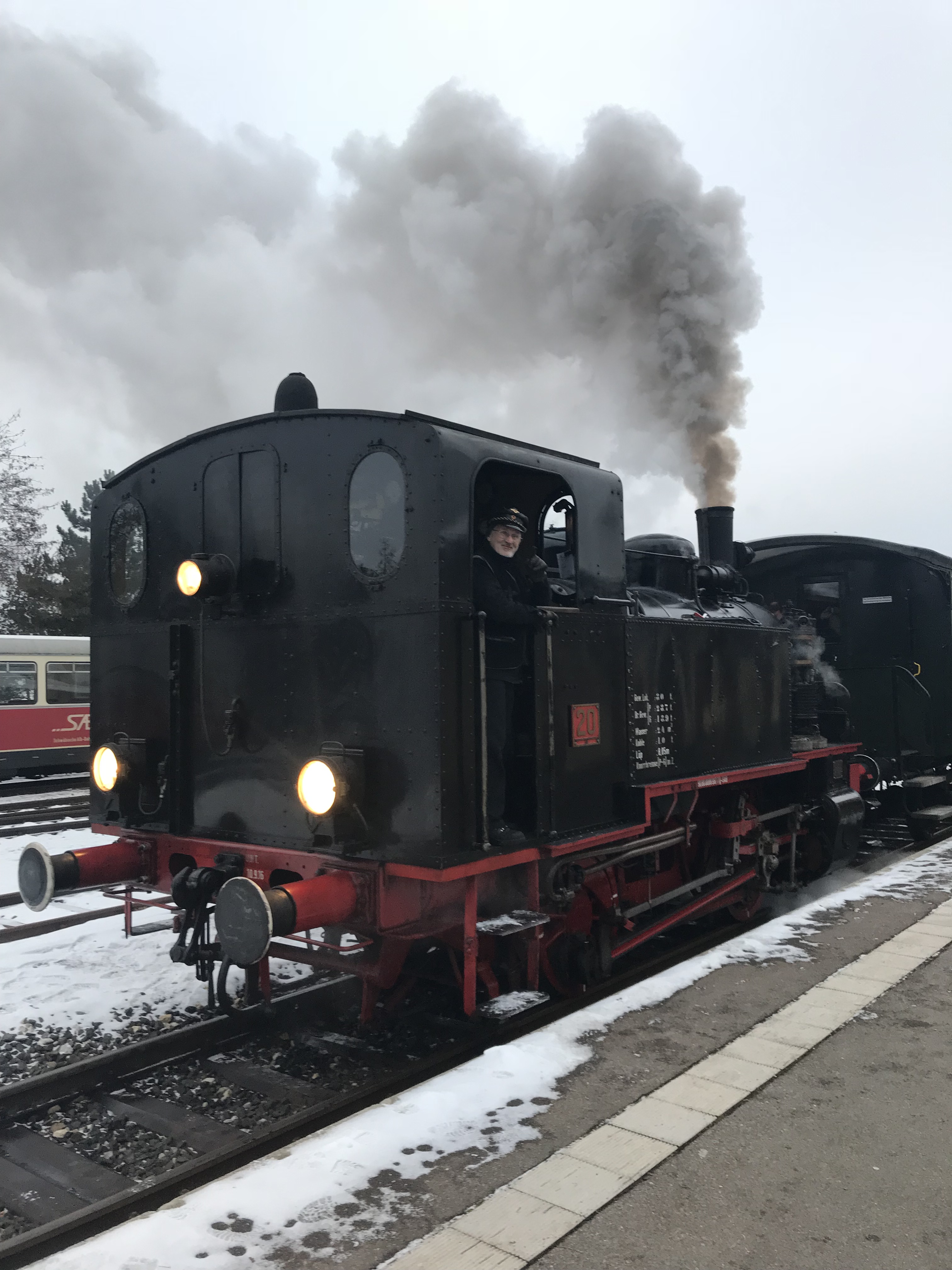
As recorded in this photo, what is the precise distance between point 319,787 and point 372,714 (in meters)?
0.39

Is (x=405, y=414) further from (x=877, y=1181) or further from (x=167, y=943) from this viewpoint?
(x=167, y=943)

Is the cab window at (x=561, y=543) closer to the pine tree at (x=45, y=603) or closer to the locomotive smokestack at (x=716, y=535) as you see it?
the locomotive smokestack at (x=716, y=535)

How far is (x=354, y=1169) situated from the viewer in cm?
311

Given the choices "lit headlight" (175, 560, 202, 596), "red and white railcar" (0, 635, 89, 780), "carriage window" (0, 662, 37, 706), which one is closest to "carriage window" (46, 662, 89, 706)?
"red and white railcar" (0, 635, 89, 780)

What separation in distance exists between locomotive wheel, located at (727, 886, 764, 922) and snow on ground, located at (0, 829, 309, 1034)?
10.7 ft

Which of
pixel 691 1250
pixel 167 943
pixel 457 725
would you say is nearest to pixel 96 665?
pixel 167 943

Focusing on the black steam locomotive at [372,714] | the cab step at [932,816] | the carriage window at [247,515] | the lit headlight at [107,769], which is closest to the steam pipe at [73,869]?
the black steam locomotive at [372,714]

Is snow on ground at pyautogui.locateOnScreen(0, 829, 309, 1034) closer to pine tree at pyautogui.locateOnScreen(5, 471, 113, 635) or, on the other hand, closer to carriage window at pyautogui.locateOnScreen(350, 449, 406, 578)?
carriage window at pyautogui.locateOnScreen(350, 449, 406, 578)

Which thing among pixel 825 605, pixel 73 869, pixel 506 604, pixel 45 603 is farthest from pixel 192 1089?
pixel 45 603

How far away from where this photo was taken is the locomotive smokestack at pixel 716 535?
325 inches

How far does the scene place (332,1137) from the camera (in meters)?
3.30

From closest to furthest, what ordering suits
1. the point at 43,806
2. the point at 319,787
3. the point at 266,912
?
the point at 266,912
the point at 319,787
the point at 43,806

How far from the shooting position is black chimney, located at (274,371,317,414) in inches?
189

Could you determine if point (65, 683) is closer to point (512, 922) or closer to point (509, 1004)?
point (509, 1004)
